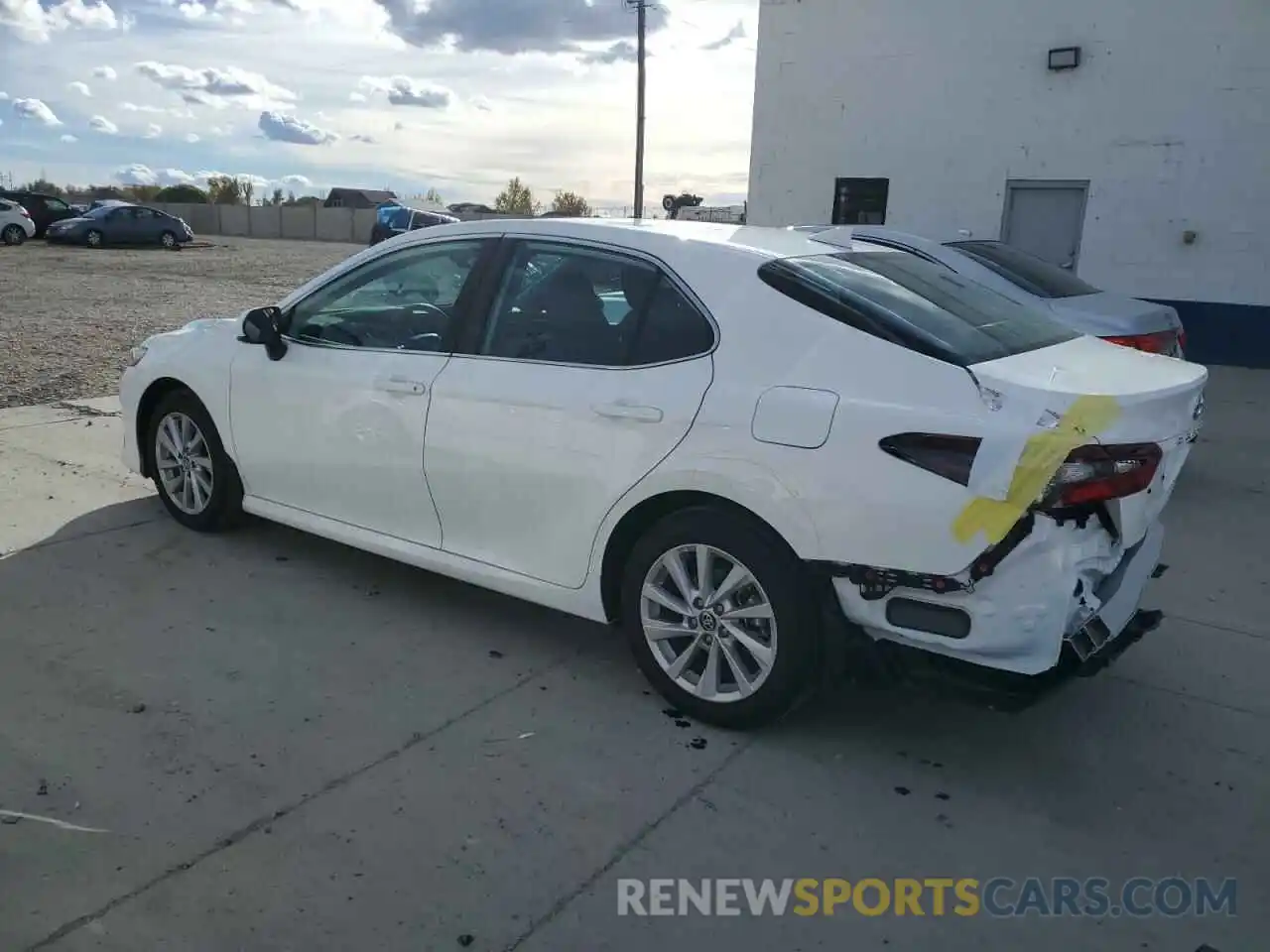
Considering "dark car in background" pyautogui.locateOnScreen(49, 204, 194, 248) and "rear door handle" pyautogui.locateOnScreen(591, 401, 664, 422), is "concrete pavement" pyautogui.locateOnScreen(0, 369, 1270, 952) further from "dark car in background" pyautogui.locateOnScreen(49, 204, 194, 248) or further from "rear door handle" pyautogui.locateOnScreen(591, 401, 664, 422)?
"dark car in background" pyautogui.locateOnScreen(49, 204, 194, 248)

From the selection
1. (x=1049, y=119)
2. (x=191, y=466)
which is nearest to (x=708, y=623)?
(x=191, y=466)

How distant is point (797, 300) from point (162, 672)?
2641mm

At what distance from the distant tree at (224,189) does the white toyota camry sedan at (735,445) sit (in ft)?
234

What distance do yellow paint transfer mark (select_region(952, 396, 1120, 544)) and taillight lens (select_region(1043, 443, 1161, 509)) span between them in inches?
1.4

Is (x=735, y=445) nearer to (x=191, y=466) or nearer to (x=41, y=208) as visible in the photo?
(x=191, y=466)

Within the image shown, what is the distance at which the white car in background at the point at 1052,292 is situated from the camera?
6.60m

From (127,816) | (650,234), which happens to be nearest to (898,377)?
(650,234)

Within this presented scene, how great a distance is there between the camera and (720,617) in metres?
3.41

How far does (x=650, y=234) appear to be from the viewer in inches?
148

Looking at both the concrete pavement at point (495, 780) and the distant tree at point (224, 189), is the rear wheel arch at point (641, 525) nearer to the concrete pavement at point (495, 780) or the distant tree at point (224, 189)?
the concrete pavement at point (495, 780)

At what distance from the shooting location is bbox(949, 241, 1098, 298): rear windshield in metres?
7.46

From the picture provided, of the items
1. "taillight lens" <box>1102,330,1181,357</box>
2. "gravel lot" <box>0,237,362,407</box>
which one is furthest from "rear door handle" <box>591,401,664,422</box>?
"gravel lot" <box>0,237,362,407</box>

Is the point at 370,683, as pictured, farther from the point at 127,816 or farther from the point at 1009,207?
the point at 1009,207


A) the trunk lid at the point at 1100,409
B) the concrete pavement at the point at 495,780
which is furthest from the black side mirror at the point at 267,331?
the trunk lid at the point at 1100,409
